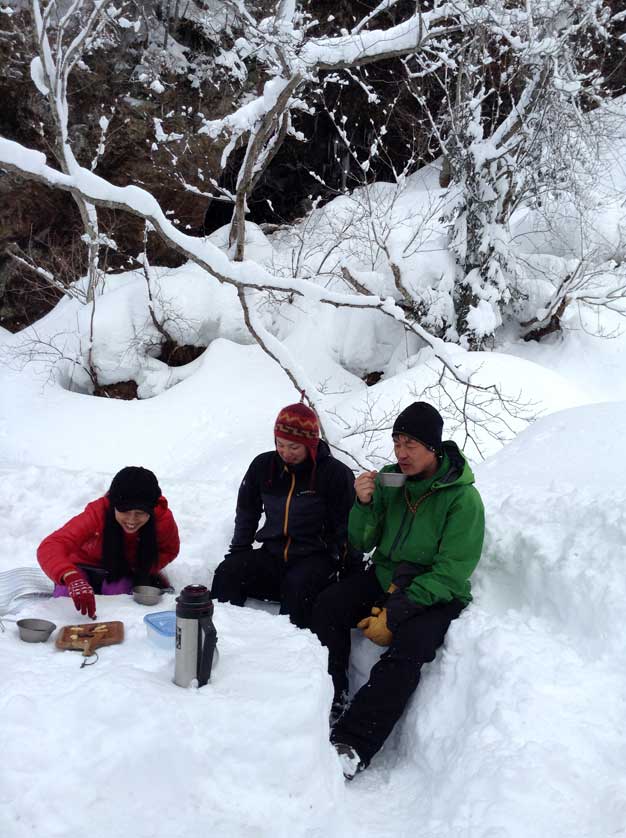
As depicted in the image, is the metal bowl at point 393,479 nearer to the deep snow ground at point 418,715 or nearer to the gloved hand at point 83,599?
the deep snow ground at point 418,715

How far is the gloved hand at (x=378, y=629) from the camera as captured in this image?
287 cm

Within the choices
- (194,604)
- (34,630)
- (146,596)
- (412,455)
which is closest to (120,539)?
(146,596)

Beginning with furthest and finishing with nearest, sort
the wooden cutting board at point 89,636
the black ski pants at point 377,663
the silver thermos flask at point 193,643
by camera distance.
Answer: the black ski pants at point 377,663, the wooden cutting board at point 89,636, the silver thermos flask at point 193,643

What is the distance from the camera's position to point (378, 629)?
288cm

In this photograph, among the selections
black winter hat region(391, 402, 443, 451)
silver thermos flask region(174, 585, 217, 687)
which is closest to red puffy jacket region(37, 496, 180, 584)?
silver thermos flask region(174, 585, 217, 687)

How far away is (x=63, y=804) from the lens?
1.57 m

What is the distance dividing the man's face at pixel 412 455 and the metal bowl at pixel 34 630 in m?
1.63

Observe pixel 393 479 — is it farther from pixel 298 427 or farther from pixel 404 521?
pixel 298 427

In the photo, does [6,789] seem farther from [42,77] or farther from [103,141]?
[103,141]

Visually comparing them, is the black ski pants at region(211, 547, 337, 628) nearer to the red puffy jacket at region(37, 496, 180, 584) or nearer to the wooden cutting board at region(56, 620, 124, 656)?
the red puffy jacket at region(37, 496, 180, 584)

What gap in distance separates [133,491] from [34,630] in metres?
1.08

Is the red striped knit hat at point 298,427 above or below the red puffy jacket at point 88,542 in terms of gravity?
above

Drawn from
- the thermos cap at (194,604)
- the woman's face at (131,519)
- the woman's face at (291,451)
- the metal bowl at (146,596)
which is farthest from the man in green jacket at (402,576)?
the woman's face at (131,519)

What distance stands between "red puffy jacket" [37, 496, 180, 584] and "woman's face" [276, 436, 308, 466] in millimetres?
726
